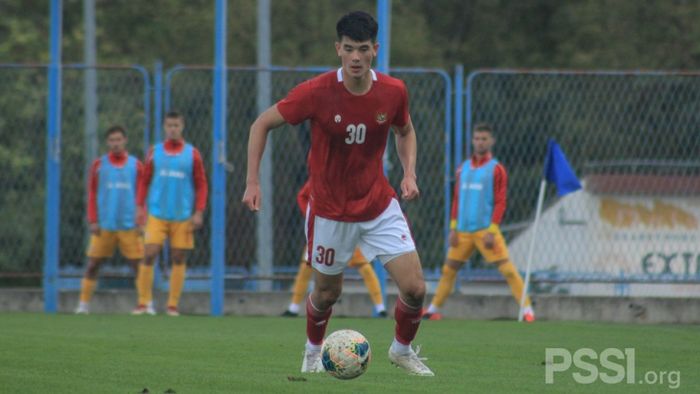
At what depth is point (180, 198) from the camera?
55.2 feet

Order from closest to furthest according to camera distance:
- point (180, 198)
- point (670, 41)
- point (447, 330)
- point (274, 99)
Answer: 1. point (447, 330)
2. point (180, 198)
3. point (274, 99)
4. point (670, 41)

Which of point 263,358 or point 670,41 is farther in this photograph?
point 670,41

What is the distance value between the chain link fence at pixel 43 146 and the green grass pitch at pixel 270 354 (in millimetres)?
2680

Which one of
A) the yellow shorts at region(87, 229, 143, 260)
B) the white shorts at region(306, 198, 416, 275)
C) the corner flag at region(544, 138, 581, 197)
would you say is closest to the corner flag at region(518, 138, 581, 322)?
the corner flag at region(544, 138, 581, 197)

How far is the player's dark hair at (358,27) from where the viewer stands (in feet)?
31.2

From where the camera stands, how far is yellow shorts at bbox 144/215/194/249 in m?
16.7

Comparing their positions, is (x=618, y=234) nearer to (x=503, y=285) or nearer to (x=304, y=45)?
(x=503, y=285)

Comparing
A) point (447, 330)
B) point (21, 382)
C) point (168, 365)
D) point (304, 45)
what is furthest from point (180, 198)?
point (304, 45)

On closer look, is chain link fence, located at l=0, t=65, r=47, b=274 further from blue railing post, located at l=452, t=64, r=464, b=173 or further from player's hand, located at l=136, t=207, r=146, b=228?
blue railing post, located at l=452, t=64, r=464, b=173

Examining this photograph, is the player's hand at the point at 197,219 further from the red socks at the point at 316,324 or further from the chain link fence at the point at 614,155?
the red socks at the point at 316,324

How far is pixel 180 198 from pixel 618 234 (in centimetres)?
517

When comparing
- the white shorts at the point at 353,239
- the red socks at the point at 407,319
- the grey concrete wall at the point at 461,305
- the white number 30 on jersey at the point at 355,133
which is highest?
the white number 30 on jersey at the point at 355,133

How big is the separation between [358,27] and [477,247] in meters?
7.38

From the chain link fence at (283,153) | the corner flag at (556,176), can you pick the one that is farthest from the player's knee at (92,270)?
the corner flag at (556,176)
